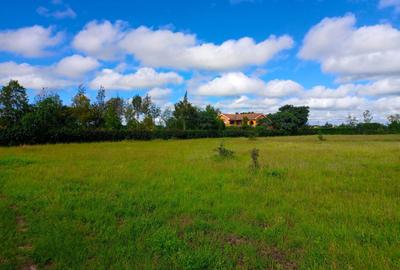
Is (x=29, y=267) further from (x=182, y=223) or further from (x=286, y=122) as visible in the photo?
(x=286, y=122)

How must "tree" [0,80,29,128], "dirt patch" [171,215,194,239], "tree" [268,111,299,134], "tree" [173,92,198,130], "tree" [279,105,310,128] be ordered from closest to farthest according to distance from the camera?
"dirt patch" [171,215,194,239] < "tree" [0,80,29,128] < "tree" [173,92,198,130] < "tree" [268,111,299,134] < "tree" [279,105,310,128]

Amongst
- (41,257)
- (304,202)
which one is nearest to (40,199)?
(41,257)

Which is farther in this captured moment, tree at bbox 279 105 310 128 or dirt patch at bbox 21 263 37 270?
tree at bbox 279 105 310 128

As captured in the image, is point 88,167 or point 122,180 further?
point 88,167

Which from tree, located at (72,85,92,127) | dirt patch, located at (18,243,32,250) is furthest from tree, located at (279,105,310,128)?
dirt patch, located at (18,243,32,250)

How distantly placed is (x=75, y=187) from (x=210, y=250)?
5.05m

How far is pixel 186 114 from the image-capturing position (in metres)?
54.1

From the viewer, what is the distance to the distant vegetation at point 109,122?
2700cm

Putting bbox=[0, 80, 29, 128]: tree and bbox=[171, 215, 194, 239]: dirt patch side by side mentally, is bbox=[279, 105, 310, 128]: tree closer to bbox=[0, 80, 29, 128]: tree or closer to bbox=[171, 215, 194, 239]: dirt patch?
bbox=[0, 80, 29, 128]: tree

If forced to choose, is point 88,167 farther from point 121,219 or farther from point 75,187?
point 121,219

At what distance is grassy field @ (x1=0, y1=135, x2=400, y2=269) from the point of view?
3633 mm

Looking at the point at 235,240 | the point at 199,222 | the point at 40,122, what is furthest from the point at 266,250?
the point at 40,122

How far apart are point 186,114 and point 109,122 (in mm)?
17777

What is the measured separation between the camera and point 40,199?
633cm
